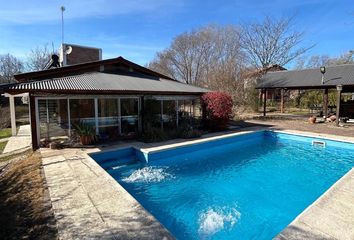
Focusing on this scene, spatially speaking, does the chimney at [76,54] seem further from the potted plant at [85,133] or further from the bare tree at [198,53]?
the bare tree at [198,53]

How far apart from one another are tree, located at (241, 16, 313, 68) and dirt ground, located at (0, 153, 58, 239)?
27.9 m

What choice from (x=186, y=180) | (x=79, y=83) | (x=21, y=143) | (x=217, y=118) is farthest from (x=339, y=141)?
(x=21, y=143)

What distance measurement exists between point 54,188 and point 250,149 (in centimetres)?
923

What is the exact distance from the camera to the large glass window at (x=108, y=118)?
38.8ft

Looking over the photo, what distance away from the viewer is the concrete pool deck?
3.76 meters

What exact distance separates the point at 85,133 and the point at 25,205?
18.8 feet

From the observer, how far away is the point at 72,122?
11.1m

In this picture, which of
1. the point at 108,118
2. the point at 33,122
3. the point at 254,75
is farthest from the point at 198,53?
the point at 33,122

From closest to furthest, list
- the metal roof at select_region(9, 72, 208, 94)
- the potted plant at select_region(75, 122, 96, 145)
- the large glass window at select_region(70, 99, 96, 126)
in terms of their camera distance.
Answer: the metal roof at select_region(9, 72, 208, 94) → the potted plant at select_region(75, 122, 96, 145) → the large glass window at select_region(70, 99, 96, 126)

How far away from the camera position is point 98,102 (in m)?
11.7

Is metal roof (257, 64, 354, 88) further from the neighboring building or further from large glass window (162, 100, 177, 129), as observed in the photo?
large glass window (162, 100, 177, 129)

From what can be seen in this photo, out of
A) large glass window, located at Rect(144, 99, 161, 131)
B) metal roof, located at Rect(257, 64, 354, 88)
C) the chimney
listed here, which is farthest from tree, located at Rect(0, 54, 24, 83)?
metal roof, located at Rect(257, 64, 354, 88)

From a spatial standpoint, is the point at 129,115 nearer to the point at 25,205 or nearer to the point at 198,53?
the point at 25,205

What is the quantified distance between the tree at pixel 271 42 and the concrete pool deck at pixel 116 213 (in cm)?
2537
